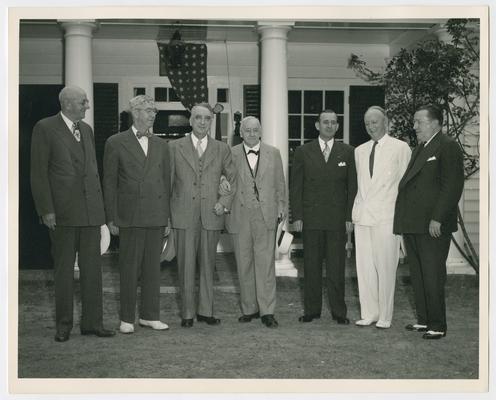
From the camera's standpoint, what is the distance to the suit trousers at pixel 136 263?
6.09m

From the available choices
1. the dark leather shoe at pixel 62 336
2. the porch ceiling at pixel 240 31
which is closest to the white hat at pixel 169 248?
the dark leather shoe at pixel 62 336

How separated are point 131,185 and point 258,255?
1.30 m

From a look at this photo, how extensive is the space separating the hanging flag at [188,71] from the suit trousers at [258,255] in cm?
403

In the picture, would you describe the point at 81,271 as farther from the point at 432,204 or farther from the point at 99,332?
the point at 432,204

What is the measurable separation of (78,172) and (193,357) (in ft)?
5.71

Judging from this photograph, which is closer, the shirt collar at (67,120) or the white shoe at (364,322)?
the shirt collar at (67,120)

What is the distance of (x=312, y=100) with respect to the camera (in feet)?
39.1

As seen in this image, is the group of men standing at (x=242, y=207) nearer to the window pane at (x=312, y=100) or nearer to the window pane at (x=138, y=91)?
the window pane at (x=312, y=100)

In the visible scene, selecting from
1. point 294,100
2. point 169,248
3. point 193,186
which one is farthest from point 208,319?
point 294,100

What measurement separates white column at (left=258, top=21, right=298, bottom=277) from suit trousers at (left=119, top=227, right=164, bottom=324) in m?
3.26

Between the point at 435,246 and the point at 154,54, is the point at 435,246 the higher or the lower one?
the lower one

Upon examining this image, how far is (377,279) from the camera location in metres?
6.38
